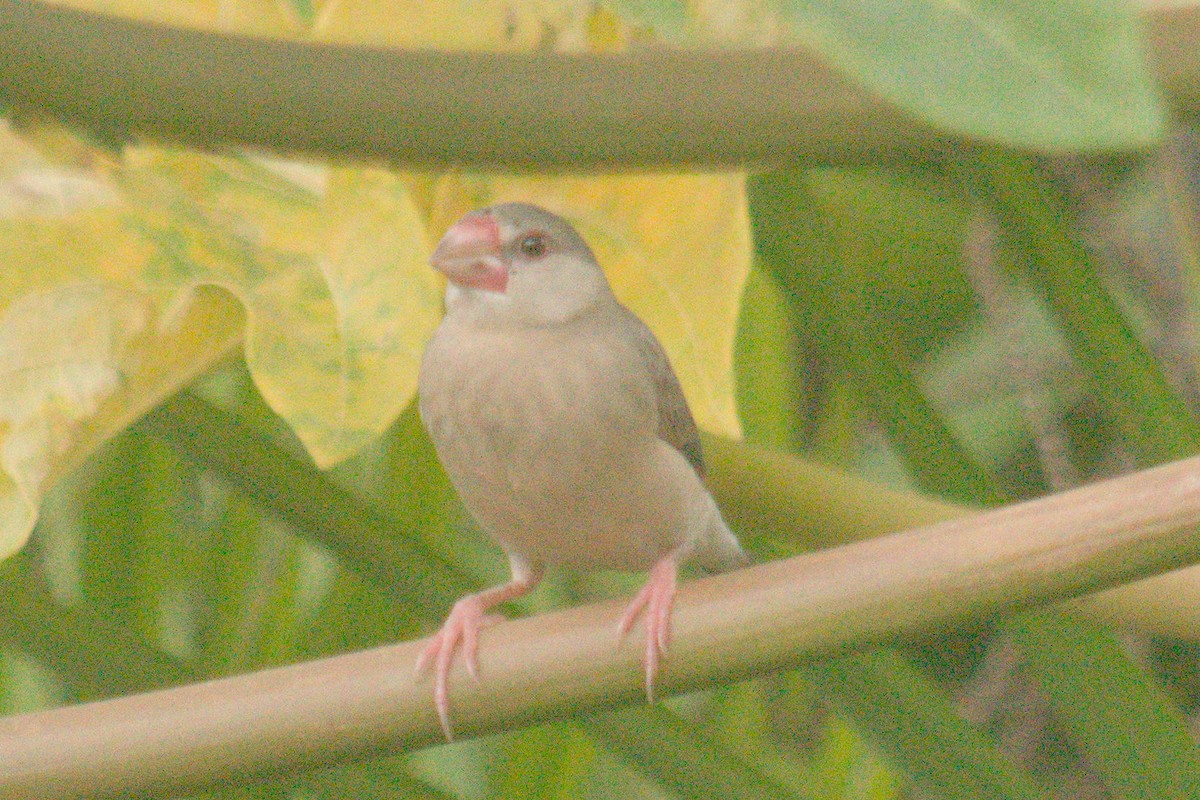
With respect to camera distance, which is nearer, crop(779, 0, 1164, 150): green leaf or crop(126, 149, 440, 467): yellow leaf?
crop(779, 0, 1164, 150): green leaf

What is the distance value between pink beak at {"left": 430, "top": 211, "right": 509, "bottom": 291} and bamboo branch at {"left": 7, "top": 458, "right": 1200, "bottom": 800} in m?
0.28

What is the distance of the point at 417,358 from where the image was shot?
681 mm

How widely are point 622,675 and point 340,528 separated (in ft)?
1.09

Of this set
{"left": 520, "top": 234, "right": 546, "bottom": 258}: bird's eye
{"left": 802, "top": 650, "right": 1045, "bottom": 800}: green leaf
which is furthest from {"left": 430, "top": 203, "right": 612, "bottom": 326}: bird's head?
{"left": 802, "top": 650, "right": 1045, "bottom": 800}: green leaf

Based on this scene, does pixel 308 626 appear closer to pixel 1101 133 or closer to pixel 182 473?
pixel 182 473

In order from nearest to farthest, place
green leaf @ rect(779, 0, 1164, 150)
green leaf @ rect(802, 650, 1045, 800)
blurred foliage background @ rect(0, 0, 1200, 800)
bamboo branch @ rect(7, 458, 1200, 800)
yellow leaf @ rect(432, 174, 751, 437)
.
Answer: green leaf @ rect(779, 0, 1164, 150) → bamboo branch @ rect(7, 458, 1200, 800) → blurred foliage background @ rect(0, 0, 1200, 800) → yellow leaf @ rect(432, 174, 751, 437) → green leaf @ rect(802, 650, 1045, 800)

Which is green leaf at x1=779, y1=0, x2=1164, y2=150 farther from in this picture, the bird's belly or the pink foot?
the bird's belly

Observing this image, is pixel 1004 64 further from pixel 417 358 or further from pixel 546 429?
pixel 546 429

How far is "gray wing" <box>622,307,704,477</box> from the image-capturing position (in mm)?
967

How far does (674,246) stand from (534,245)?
12cm

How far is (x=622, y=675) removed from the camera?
0.59 m

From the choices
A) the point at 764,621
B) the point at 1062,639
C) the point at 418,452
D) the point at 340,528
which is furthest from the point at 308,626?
the point at 764,621

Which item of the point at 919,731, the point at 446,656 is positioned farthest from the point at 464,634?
the point at 919,731

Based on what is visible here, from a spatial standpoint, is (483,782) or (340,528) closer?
(340,528)
